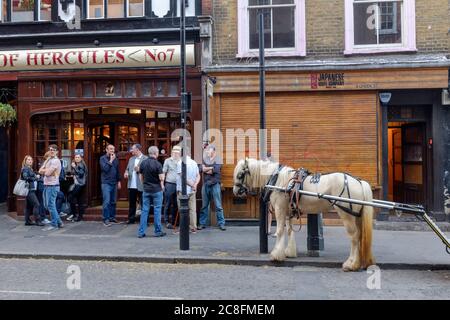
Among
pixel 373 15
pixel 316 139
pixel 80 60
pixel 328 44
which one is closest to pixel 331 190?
pixel 316 139

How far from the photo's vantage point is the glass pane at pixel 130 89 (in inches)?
510

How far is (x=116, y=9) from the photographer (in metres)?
13.2

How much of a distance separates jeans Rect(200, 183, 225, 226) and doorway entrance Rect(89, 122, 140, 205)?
→ 273 centimetres

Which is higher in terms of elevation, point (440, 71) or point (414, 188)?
point (440, 71)

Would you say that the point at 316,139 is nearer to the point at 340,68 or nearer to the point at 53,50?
the point at 340,68

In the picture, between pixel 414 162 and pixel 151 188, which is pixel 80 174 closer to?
pixel 151 188

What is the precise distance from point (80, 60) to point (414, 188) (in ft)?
30.9

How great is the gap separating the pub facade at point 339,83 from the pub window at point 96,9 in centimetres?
320

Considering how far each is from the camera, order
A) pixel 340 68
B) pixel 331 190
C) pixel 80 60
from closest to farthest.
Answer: pixel 331 190
pixel 340 68
pixel 80 60

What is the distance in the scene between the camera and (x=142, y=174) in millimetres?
11062

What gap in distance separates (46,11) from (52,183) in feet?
16.2

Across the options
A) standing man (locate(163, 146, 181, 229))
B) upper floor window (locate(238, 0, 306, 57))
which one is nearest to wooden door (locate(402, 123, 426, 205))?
upper floor window (locate(238, 0, 306, 57))

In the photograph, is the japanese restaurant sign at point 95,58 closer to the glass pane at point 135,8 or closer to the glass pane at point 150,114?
the glass pane at point 135,8

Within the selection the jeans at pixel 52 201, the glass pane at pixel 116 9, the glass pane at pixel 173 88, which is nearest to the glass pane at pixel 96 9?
the glass pane at pixel 116 9
